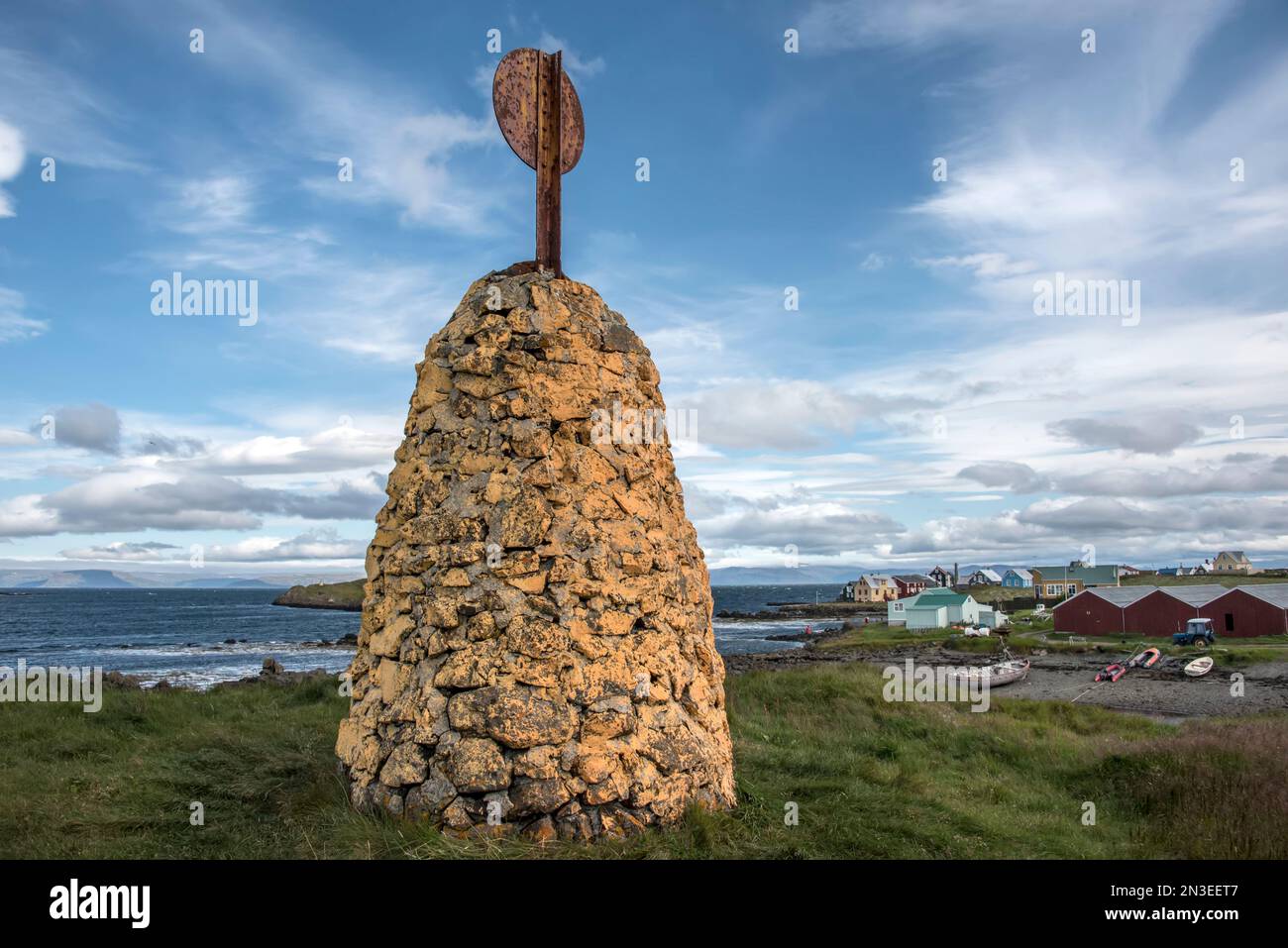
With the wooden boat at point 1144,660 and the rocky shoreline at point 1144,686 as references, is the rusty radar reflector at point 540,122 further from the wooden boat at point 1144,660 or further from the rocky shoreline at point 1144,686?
the wooden boat at point 1144,660

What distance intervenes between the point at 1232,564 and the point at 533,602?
12374 centimetres

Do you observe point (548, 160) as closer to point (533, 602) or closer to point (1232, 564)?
point (533, 602)

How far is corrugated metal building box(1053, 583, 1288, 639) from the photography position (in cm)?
4297

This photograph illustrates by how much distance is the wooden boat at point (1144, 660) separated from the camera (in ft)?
115

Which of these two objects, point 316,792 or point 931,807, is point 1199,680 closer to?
point 931,807

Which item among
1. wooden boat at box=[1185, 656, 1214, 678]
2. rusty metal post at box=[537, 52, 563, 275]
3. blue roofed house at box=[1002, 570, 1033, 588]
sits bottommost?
blue roofed house at box=[1002, 570, 1033, 588]

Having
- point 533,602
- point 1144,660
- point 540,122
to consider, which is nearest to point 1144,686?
point 1144,660

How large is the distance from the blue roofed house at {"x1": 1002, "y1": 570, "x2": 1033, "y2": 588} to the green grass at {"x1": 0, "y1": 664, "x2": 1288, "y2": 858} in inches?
3370

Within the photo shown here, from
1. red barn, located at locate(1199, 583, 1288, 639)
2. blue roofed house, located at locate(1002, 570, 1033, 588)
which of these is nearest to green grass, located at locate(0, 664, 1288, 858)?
red barn, located at locate(1199, 583, 1288, 639)

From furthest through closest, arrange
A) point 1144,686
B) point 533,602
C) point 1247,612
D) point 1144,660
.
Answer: point 1247,612, point 1144,660, point 1144,686, point 533,602

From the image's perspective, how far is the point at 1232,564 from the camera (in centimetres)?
10400

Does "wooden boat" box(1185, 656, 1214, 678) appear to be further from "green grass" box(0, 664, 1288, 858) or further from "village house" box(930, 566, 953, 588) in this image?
"village house" box(930, 566, 953, 588)

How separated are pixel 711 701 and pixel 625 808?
1418mm

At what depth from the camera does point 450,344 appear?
6672 millimetres
